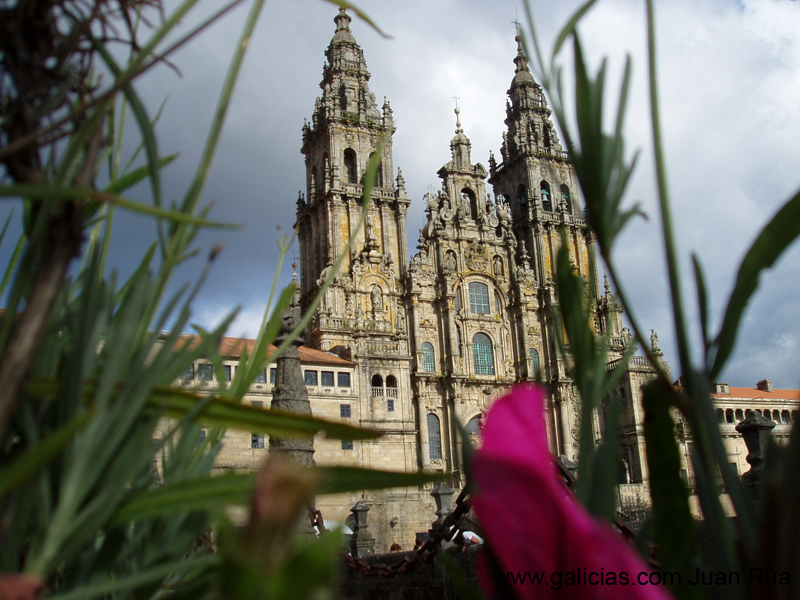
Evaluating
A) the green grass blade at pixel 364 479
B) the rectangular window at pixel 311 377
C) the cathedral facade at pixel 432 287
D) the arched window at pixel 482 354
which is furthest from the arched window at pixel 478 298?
the green grass blade at pixel 364 479

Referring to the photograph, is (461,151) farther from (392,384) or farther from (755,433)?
(755,433)

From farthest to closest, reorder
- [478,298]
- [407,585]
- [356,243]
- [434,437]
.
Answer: [478,298] < [356,243] < [434,437] < [407,585]

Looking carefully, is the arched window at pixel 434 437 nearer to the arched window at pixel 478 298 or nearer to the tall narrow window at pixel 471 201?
the arched window at pixel 478 298

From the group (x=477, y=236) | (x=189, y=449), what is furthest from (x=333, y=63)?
(x=189, y=449)

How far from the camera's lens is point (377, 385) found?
22641 millimetres

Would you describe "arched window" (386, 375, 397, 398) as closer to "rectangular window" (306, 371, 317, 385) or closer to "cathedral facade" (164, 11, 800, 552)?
"cathedral facade" (164, 11, 800, 552)

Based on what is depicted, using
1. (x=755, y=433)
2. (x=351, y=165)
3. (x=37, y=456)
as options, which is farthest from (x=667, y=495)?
(x=351, y=165)

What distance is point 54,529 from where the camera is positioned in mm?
663

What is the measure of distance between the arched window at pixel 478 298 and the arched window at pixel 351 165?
6.76 metres

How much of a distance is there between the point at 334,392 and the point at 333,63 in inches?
626

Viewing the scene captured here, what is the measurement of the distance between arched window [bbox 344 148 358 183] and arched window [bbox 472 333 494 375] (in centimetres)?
839

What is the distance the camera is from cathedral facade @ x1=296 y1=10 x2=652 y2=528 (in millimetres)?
23203

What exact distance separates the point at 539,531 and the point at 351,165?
2754cm

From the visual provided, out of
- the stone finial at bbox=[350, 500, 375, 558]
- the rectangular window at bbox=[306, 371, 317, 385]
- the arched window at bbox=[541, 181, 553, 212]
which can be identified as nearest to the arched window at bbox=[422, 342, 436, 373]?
the rectangular window at bbox=[306, 371, 317, 385]
